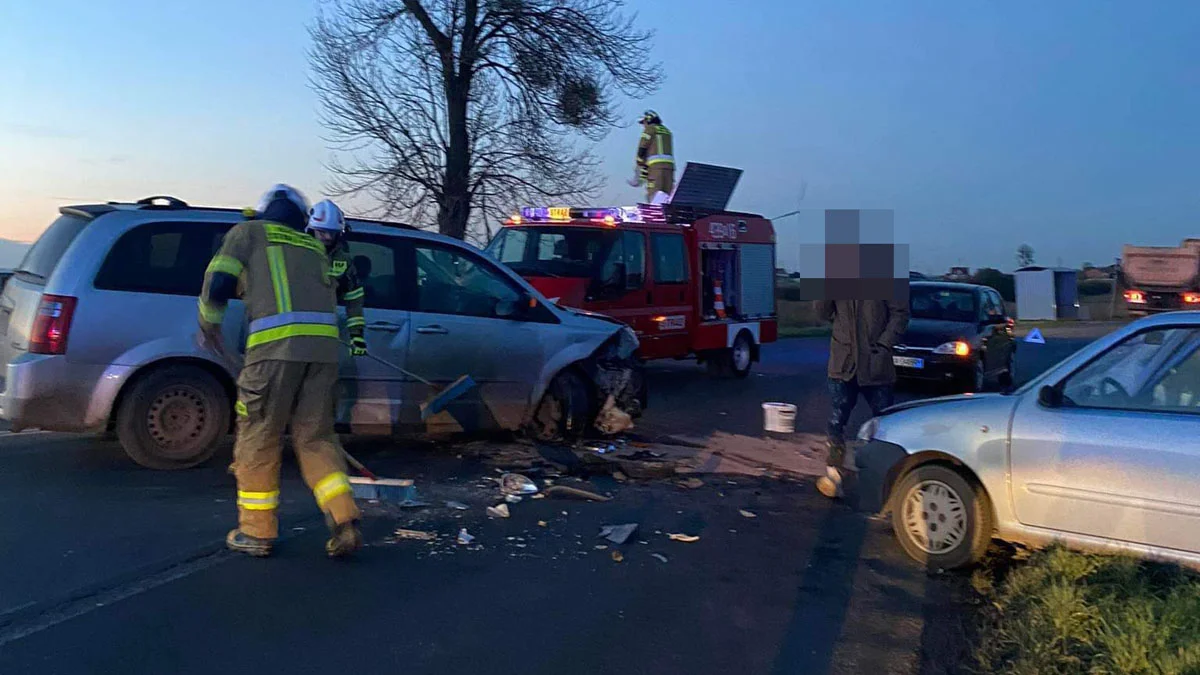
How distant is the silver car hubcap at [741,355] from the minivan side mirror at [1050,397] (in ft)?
Answer: 33.0

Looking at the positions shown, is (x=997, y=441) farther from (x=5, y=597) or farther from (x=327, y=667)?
(x=5, y=597)

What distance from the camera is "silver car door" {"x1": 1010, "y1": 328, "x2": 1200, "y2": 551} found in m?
4.68

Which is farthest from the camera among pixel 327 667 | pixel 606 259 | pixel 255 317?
pixel 606 259

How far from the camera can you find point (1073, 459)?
4965 mm

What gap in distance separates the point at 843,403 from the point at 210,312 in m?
4.43

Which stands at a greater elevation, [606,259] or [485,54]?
[485,54]

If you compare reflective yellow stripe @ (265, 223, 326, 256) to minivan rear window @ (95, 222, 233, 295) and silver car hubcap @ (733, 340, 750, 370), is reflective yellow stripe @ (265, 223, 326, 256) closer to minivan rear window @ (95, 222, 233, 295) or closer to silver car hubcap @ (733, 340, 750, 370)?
minivan rear window @ (95, 222, 233, 295)

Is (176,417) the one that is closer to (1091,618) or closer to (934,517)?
(934,517)

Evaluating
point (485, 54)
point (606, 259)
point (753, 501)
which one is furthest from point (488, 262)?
point (485, 54)

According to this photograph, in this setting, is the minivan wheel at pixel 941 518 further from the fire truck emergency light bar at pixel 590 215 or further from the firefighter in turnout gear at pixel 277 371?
the fire truck emergency light bar at pixel 590 215

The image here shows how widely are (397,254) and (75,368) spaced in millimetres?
2461

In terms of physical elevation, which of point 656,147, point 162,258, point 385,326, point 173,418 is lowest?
point 173,418

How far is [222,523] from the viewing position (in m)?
5.79

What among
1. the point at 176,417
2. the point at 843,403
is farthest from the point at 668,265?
the point at 176,417
